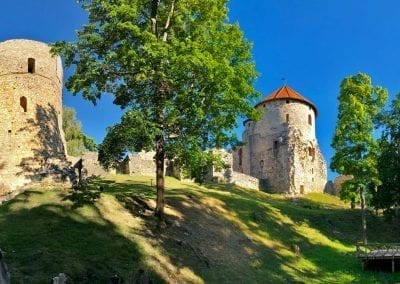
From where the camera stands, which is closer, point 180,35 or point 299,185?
point 180,35

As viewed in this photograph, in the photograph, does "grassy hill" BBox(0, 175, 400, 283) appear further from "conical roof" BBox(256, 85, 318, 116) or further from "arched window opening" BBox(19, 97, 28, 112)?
"conical roof" BBox(256, 85, 318, 116)

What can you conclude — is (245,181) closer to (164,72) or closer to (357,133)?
(357,133)

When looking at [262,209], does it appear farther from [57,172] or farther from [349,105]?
Answer: [57,172]

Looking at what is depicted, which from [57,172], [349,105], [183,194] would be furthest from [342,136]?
[57,172]

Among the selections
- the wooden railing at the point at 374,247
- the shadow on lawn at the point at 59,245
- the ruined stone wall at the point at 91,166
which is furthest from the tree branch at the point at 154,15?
the ruined stone wall at the point at 91,166

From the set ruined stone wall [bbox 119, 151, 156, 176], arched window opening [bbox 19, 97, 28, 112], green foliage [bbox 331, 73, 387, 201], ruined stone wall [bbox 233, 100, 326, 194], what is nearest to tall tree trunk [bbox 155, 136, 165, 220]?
arched window opening [bbox 19, 97, 28, 112]

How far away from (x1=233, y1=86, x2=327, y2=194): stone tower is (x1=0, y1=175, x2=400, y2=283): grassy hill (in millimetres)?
21945

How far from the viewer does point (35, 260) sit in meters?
19.8

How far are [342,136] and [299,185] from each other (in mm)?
22533

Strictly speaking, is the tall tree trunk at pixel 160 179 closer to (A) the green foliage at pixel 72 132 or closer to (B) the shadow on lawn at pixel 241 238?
(B) the shadow on lawn at pixel 241 238

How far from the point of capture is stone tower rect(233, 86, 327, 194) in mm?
60344

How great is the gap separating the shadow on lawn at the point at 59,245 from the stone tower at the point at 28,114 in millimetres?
7757

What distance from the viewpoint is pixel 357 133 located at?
1462 inches

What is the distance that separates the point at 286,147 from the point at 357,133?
938 inches
